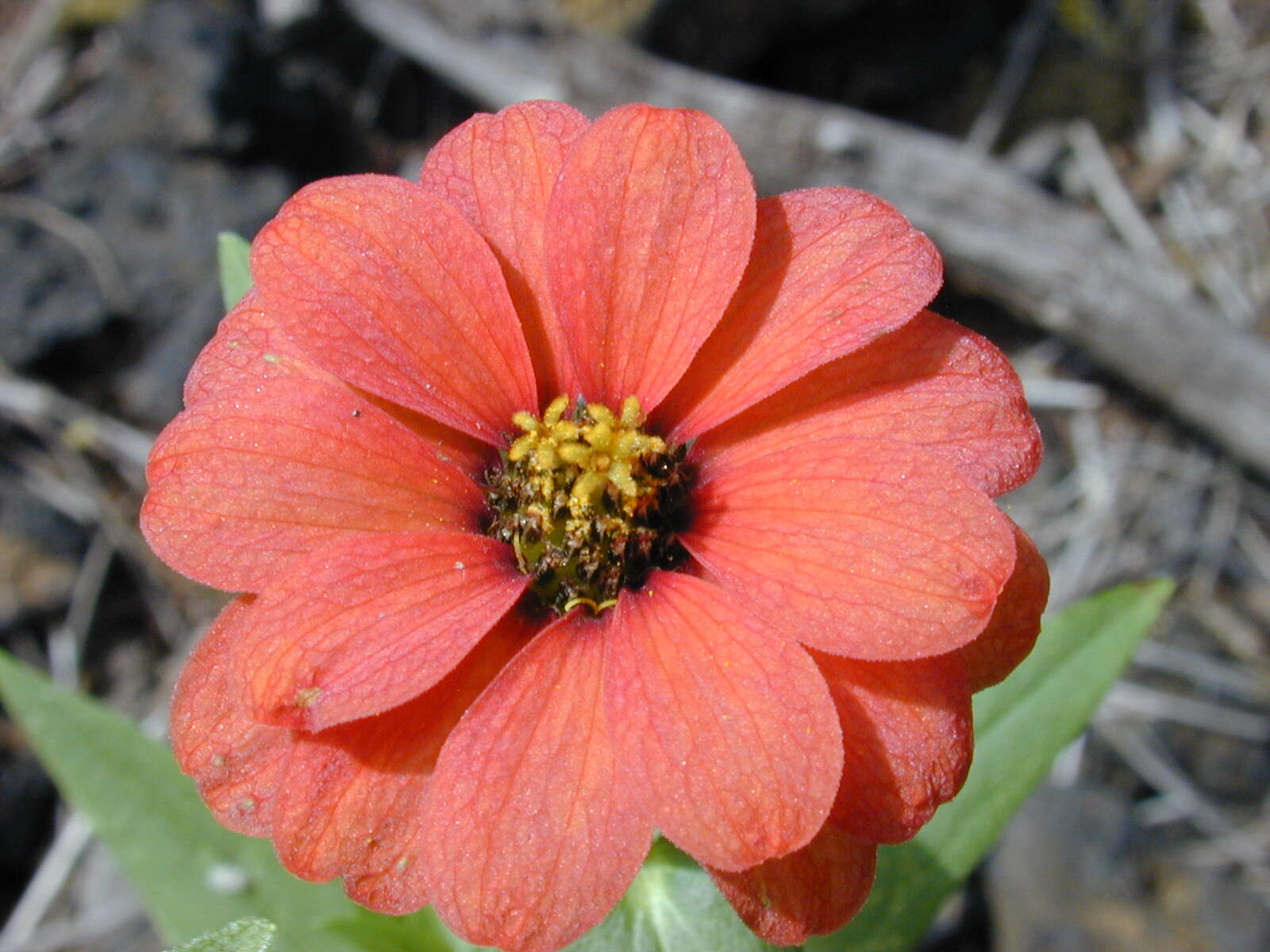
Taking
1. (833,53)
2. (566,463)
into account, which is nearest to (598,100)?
(833,53)

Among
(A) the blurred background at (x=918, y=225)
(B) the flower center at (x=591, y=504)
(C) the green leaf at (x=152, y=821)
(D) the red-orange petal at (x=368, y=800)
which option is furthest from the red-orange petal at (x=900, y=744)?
(A) the blurred background at (x=918, y=225)

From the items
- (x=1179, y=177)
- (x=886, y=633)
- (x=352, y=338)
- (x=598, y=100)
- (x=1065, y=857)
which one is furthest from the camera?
(x=1179, y=177)

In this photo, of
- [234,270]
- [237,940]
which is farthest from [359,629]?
[234,270]

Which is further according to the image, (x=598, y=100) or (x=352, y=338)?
(x=598, y=100)

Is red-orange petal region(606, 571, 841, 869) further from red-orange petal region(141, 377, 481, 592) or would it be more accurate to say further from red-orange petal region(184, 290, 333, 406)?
red-orange petal region(184, 290, 333, 406)

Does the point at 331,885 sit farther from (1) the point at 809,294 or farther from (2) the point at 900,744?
(1) the point at 809,294

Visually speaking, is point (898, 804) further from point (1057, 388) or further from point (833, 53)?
point (833, 53)

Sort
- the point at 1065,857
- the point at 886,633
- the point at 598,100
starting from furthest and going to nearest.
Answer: the point at 598,100
the point at 1065,857
the point at 886,633
